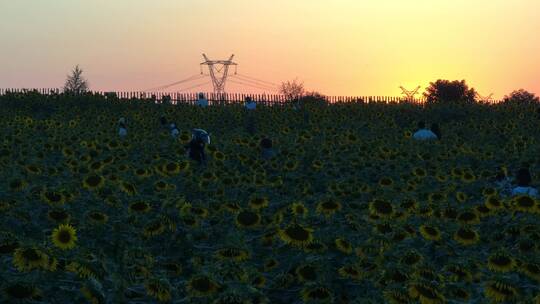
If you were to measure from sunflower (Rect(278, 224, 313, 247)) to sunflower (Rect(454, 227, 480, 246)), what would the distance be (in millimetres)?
1882

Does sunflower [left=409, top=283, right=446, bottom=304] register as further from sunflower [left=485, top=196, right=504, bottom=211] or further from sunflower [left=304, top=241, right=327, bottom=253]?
sunflower [left=485, top=196, right=504, bottom=211]

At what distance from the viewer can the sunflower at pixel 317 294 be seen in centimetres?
516

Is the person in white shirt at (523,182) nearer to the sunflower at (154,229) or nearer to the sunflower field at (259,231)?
the sunflower field at (259,231)

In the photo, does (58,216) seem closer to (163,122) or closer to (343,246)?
(343,246)

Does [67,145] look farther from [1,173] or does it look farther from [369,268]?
[369,268]

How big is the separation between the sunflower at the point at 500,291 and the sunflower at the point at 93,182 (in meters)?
5.57

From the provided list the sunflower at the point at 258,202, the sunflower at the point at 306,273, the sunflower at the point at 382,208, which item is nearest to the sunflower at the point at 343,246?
the sunflower at the point at 306,273

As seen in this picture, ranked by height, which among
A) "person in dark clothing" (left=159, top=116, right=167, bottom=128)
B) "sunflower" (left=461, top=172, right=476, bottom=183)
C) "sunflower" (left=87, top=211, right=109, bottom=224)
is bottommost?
"sunflower" (left=87, top=211, right=109, bottom=224)

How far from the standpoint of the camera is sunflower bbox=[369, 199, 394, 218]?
778 cm

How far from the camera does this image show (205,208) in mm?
8227

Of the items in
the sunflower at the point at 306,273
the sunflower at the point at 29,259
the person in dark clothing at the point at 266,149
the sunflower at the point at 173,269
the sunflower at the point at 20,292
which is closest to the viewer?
the sunflower at the point at 20,292

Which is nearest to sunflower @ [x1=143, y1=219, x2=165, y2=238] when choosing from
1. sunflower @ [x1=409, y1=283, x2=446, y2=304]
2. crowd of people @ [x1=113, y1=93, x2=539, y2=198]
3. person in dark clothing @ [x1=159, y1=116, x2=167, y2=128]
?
sunflower @ [x1=409, y1=283, x2=446, y2=304]

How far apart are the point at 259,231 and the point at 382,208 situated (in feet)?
5.31

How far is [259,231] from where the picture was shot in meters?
8.61
